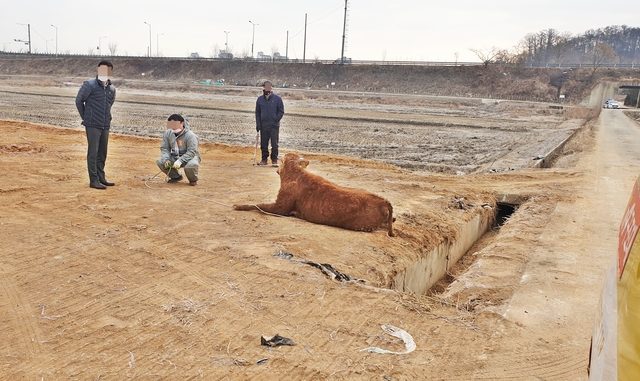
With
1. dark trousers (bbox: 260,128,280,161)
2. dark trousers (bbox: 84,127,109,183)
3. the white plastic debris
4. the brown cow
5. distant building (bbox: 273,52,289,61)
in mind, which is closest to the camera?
the white plastic debris

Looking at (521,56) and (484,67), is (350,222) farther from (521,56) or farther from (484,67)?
(521,56)

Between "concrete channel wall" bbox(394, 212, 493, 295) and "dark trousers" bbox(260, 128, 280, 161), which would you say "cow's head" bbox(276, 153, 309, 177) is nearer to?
"concrete channel wall" bbox(394, 212, 493, 295)

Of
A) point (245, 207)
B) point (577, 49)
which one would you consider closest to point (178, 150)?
point (245, 207)

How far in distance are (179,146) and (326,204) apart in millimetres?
3741

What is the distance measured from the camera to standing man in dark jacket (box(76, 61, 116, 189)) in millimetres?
8914

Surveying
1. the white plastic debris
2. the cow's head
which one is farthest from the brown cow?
the white plastic debris

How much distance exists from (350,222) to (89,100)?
495 centimetres

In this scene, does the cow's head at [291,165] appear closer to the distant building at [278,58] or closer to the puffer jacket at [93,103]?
the puffer jacket at [93,103]

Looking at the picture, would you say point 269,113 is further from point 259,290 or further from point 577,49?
point 577,49

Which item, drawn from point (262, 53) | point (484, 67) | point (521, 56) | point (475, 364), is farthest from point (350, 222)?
point (262, 53)

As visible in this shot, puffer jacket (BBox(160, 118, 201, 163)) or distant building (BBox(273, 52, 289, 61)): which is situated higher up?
distant building (BBox(273, 52, 289, 61))

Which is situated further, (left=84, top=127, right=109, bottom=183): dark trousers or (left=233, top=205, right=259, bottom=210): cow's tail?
(left=84, top=127, right=109, bottom=183): dark trousers

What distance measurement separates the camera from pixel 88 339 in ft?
12.9

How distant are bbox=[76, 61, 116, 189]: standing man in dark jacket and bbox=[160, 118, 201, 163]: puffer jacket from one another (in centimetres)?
107
